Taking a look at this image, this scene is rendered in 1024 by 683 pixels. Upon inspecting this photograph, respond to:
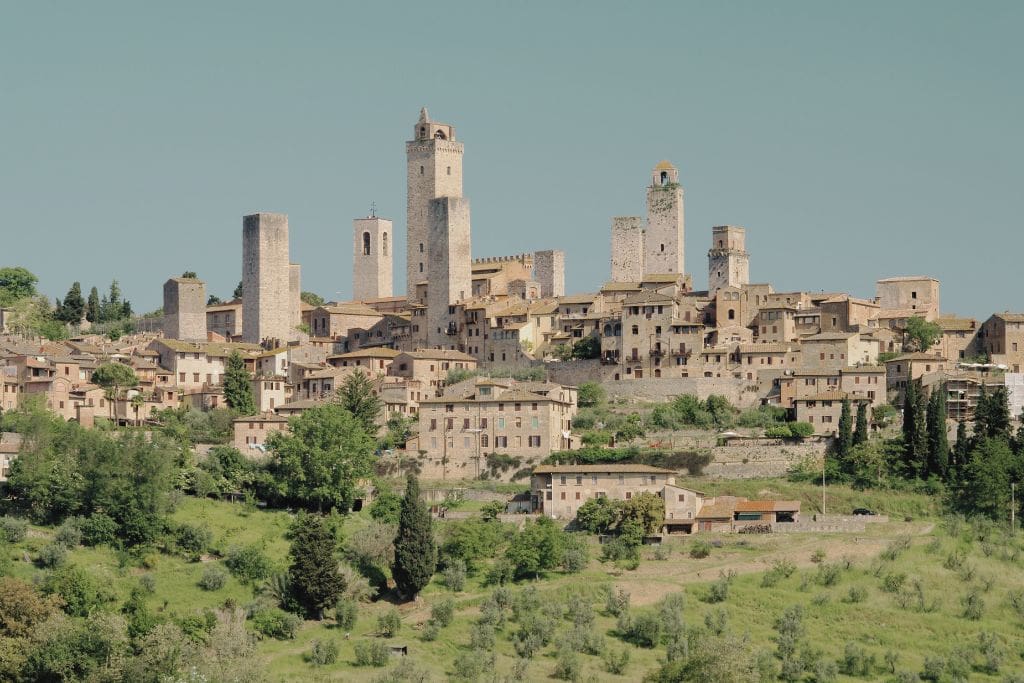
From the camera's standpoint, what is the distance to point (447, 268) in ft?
343

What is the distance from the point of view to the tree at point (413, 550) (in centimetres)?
7131

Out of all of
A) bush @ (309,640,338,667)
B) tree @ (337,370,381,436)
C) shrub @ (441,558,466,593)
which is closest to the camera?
bush @ (309,640,338,667)

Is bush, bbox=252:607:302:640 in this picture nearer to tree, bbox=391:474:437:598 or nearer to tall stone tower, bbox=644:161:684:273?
tree, bbox=391:474:437:598

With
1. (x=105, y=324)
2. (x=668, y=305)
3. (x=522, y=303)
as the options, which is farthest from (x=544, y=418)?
(x=105, y=324)

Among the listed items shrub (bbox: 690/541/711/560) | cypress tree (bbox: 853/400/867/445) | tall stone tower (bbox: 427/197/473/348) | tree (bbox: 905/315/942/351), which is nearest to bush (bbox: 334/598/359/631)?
shrub (bbox: 690/541/711/560)

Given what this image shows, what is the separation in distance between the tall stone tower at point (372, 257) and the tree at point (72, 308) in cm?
1435

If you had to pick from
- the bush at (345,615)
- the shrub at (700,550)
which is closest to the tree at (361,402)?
the bush at (345,615)

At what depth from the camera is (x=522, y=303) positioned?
102688 millimetres

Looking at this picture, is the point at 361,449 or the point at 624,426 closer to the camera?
the point at 361,449

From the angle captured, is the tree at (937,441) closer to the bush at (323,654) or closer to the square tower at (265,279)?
the bush at (323,654)

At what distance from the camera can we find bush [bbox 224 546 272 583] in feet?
237

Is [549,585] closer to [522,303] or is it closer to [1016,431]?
[1016,431]

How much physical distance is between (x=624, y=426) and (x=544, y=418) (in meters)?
4.44

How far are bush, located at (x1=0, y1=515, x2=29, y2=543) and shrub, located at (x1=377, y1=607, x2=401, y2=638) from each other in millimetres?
12566
